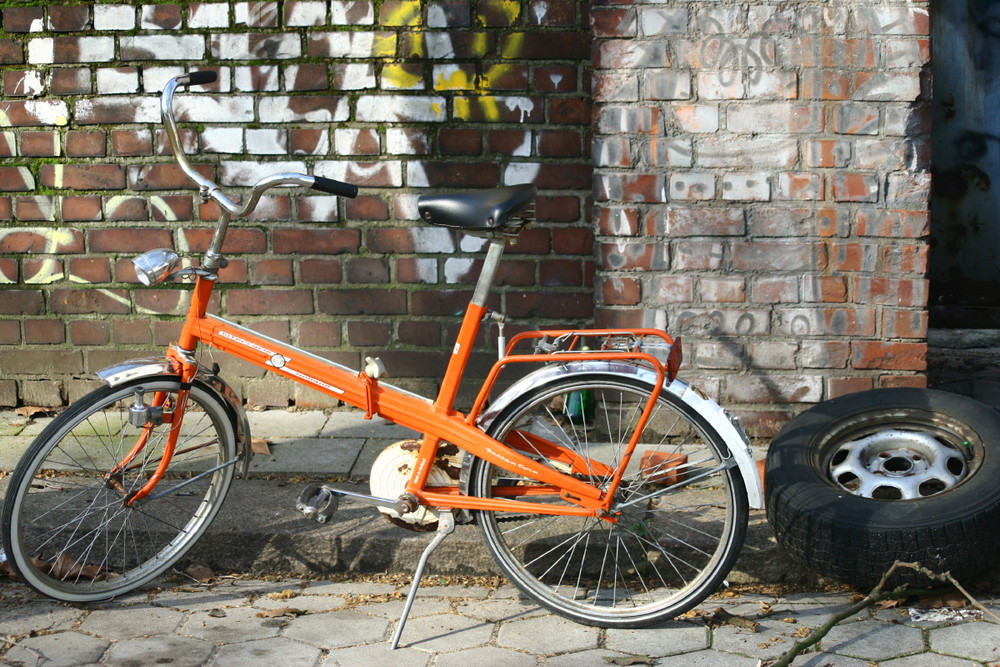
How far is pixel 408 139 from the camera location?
4473mm

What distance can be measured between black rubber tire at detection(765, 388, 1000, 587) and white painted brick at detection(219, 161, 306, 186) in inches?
88.3

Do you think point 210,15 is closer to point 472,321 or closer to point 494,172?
point 494,172

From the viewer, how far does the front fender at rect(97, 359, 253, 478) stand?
3.28 m

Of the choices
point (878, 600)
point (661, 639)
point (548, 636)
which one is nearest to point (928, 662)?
point (878, 600)

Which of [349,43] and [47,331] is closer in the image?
[349,43]

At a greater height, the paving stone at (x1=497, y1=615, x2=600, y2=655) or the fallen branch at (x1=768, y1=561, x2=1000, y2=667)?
the fallen branch at (x1=768, y1=561, x2=1000, y2=667)

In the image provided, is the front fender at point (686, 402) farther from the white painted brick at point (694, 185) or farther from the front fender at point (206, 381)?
the white painted brick at point (694, 185)

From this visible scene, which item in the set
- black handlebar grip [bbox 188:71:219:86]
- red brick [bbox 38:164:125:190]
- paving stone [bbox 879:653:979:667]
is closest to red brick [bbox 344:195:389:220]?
red brick [bbox 38:164:125:190]

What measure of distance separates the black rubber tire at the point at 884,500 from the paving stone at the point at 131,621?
1.88 metres

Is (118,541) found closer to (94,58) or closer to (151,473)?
(151,473)

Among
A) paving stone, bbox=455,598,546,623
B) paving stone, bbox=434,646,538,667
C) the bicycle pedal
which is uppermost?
the bicycle pedal

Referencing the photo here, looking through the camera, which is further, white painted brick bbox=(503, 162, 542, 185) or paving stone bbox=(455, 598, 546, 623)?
white painted brick bbox=(503, 162, 542, 185)

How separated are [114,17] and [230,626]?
2.59m

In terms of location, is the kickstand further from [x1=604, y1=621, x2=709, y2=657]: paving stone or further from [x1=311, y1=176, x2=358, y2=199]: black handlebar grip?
[x1=311, y1=176, x2=358, y2=199]: black handlebar grip
